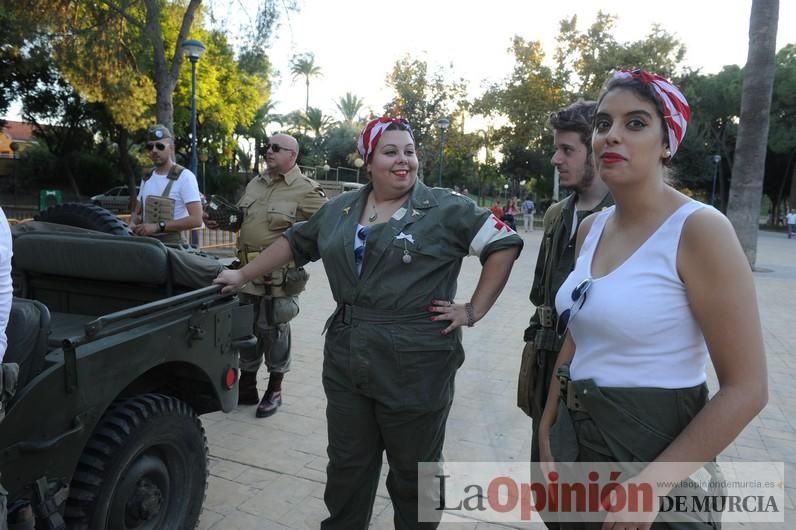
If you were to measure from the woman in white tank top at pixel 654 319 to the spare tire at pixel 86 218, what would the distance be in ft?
9.56

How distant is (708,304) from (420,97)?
97.5ft

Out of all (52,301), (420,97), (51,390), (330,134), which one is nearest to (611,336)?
(51,390)

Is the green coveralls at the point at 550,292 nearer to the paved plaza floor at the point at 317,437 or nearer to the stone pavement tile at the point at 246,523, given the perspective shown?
the paved plaza floor at the point at 317,437

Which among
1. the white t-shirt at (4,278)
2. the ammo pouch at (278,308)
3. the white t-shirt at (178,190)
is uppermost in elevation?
the white t-shirt at (178,190)

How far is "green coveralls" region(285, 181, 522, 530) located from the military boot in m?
2.15

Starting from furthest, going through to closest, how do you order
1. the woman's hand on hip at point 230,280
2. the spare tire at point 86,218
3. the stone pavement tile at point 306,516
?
the spare tire at point 86,218, the stone pavement tile at point 306,516, the woman's hand on hip at point 230,280

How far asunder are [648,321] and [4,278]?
183 centimetres

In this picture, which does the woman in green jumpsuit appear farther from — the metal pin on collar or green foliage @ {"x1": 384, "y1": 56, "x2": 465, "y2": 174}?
green foliage @ {"x1": 384, "y1": 56, "x2": 465, "y2": 174}

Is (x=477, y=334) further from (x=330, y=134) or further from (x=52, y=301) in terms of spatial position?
(x=330, y=134)

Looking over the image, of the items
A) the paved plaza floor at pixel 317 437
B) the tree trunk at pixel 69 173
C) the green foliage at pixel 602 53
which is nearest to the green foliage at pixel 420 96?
the green foliage at pixel 602 53

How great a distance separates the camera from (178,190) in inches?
181

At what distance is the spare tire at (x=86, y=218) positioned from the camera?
140 inches

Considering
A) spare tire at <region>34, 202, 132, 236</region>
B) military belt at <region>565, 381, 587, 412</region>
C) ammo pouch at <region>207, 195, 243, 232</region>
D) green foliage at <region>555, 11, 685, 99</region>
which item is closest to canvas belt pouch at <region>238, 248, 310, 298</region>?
ammo pouch at <region>207, 195, 243, 232</region>

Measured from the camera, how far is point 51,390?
199cm
